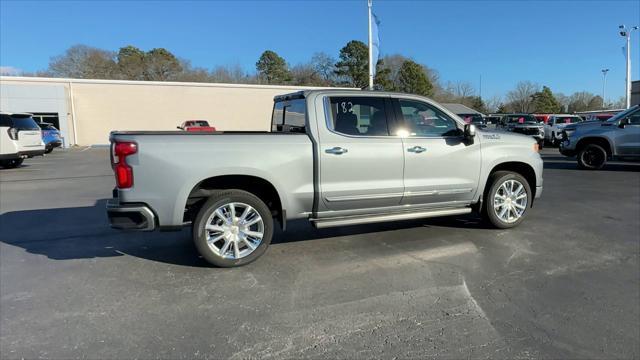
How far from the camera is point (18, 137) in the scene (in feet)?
47.7

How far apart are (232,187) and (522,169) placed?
13.8 ft

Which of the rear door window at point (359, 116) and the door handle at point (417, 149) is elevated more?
the rear door window at point (359, 116)

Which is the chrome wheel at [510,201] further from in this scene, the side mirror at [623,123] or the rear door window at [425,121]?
the side mirror at [623,123]

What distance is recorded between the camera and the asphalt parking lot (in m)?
3.17

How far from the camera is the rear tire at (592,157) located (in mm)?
13258

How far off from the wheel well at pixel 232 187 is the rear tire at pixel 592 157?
1208cm

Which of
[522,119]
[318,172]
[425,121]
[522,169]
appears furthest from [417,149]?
[522,119]

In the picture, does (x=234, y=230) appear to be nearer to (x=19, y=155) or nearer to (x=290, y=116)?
(x=290, y=116)

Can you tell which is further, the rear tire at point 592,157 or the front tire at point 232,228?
the rear tire at point 592,157

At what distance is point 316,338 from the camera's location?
3242 millimetres

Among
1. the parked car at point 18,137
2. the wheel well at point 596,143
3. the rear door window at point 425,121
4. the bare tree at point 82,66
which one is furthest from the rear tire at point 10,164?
the bare tree at point 82,66

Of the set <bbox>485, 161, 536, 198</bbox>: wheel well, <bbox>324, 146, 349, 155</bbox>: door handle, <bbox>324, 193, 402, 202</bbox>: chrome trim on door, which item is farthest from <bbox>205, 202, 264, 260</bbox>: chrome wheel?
<bbox>485, 161, 536, 198</bbox>: wheel well

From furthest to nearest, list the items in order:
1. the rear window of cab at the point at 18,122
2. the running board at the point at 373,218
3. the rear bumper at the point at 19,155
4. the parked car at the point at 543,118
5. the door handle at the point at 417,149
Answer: the parked car at the point at 543,118
the rear bumper at the point at 19,155
the rear window of cab at the point at 18,122
the door handle at the point at 417,149
the running board at the point at 373,218

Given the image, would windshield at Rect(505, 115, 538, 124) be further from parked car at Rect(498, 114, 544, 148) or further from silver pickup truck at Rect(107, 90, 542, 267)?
silver pickup truck at Rect(107, 90, 542, 267)
